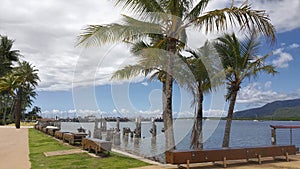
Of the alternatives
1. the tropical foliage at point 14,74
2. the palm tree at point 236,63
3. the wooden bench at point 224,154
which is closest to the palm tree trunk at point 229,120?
the palm tree at point 236,63

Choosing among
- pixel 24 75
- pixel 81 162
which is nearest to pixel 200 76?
pixel 81 162

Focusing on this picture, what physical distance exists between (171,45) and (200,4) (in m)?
1.67

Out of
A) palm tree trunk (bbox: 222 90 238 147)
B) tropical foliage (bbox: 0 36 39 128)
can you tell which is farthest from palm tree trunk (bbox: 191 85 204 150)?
tropical foliage (bbox: 0 36 39 128)

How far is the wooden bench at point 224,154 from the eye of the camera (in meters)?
8.26

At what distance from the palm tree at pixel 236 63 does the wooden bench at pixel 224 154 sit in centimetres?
402

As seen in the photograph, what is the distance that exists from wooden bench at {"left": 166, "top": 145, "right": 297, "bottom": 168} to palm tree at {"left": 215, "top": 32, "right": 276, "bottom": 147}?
4018 millimetres

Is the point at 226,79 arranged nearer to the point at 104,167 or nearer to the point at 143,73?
the point at 143,73

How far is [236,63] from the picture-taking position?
1389cm

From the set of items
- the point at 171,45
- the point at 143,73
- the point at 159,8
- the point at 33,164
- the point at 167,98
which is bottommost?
the point at 33,164

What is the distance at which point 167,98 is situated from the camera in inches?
412

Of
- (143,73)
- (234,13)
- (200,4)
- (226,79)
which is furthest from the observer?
(226,79)

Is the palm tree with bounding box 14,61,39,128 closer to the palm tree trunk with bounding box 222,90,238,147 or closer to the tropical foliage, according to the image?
the tropical foliage

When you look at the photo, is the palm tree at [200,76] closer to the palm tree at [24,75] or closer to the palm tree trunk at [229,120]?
the palm tree trunk at [229,120]

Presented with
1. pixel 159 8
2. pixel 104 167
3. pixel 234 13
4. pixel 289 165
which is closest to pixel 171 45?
pixel 159 8
